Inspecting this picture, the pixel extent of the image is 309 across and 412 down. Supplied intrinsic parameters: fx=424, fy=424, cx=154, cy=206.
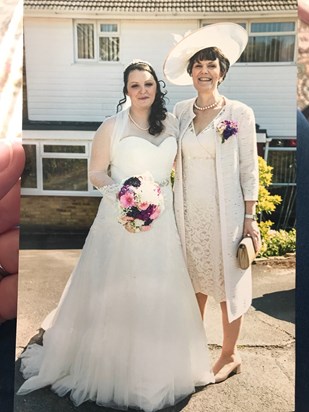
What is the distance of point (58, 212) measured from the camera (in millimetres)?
1968

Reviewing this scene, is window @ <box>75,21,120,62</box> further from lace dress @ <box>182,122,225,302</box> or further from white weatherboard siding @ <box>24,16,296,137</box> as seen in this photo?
lace dress @ <box>182,122,225,302</box>

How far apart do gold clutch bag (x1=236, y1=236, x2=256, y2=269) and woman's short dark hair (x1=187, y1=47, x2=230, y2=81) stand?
70 centimetres

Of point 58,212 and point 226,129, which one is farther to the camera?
point 58,212

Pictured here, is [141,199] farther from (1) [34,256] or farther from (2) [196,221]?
(1) [34,256]

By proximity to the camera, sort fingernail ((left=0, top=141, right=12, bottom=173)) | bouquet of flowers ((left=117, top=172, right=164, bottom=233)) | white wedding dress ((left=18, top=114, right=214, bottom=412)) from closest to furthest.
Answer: bouquet of flowers ((left=117, top=172, right=164, bottom=233)) < white wedding dress ((left=18, top=114, right=214, bottom=412)) < fingernail ((left=0, top=141, right=12, bottom=173))

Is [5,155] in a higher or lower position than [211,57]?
lower

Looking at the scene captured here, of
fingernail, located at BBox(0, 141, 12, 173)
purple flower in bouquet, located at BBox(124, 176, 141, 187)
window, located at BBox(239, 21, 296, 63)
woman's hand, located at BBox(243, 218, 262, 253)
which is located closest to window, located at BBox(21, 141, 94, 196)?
fingernail, located at BBox(0, 141, 12, 173)

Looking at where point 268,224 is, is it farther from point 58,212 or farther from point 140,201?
point 58,212

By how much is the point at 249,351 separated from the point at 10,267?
4.00 ft

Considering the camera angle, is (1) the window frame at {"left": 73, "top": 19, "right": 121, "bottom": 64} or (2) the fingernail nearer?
(1) the window frame at {"left": 73, "top": 19, "right": 121, "bottom": 64}

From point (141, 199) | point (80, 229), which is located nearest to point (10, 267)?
point (80, 229)

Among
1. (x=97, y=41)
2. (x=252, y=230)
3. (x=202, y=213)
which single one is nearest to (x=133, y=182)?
(x=202, y=213)

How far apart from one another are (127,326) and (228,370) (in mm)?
483

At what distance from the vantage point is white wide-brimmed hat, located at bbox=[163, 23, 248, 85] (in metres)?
1.73
